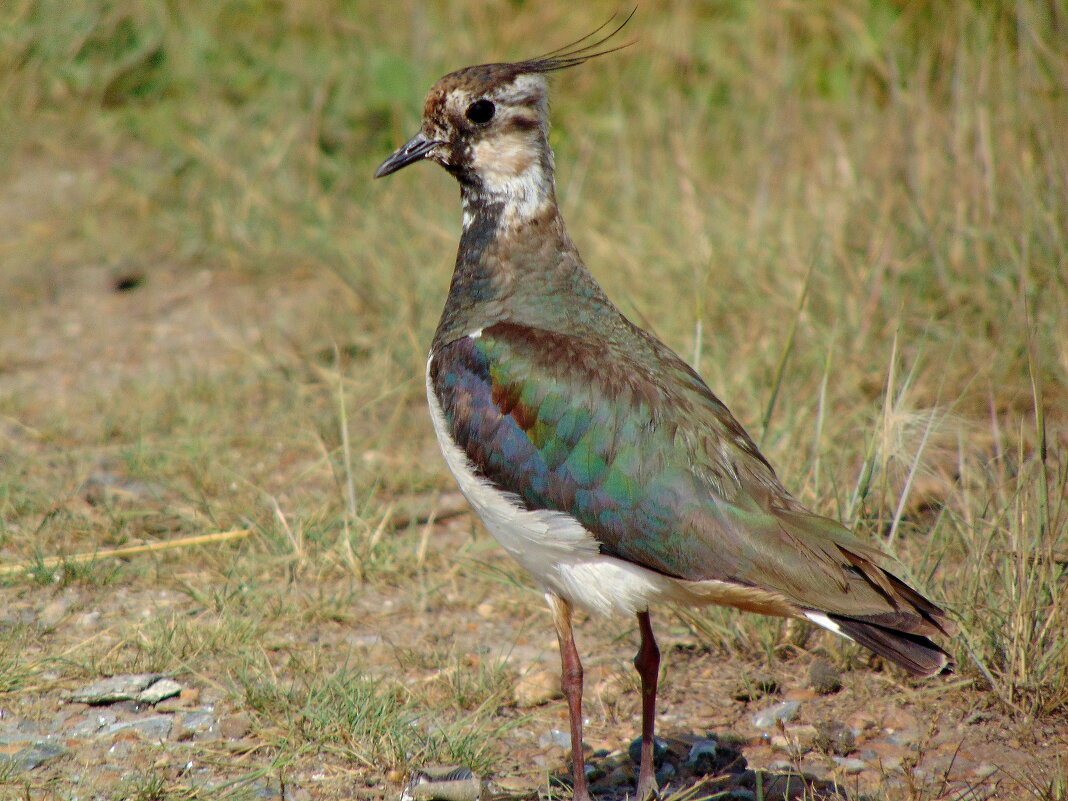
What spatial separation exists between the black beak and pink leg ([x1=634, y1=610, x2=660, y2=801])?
1668 millimetres

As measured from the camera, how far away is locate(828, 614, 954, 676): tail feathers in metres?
2.88

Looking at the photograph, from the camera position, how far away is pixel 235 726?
3.46 metres

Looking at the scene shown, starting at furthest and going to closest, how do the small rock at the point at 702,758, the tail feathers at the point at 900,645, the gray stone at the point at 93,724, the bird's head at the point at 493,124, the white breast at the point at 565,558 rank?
the bird's head at the point at 493,124, the small rock at the point at 702,758, the gray stone at the point at 93,724, the white breast at the point at 565,558, the tail feathers at the point at 900,645

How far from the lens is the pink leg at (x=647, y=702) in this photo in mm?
3373

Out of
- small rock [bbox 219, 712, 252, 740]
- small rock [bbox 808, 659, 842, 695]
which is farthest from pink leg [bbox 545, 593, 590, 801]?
small rock [bbox 219, 712, 252, 740]

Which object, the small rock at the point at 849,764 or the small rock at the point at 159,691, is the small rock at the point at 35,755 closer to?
the small rock at the point at 159,691

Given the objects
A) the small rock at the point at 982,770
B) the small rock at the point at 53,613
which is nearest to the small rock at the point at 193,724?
the small rock at the point at 53,613

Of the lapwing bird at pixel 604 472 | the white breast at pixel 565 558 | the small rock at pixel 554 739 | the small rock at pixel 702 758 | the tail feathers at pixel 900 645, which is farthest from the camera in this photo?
the small rock at pixel 554 739

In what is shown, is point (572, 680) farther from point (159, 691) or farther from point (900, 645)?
point (159, 691)

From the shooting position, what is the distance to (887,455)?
382 cm

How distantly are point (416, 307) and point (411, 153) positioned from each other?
195 centimetres

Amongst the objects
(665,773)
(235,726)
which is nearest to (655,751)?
(665,773)

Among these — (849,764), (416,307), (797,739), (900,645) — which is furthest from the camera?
(416,307)

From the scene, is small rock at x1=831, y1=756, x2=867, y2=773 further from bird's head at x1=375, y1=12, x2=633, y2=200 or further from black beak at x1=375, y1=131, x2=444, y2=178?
black beak at x1=375, y1=131, x2=444, y2=178
